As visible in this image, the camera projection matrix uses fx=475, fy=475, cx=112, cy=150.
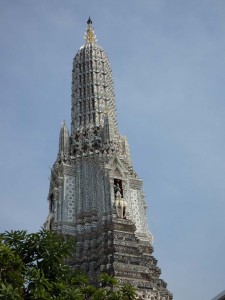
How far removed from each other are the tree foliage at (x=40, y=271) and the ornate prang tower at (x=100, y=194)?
12.2 m

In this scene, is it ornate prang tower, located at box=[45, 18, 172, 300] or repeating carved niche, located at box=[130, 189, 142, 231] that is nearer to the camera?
ornate prang tower, located at box=[45, 18, 172, 300]

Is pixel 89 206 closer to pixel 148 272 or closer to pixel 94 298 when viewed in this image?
pixel 148 272

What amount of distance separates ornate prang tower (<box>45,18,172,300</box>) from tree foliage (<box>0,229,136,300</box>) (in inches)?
481

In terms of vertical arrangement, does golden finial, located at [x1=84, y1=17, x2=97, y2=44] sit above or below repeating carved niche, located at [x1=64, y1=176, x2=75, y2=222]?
above

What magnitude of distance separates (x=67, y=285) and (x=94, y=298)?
1084 mm

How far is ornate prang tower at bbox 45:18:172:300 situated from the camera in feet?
97.7

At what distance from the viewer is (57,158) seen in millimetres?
37375

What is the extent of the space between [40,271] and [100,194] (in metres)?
18.8

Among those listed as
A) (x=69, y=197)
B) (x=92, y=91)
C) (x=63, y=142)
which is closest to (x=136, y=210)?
(x=69, y=197)

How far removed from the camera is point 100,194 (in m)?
33.8

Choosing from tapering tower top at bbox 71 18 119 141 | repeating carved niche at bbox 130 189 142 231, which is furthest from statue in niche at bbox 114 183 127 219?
tapering tower top at bbox 71 18 119 141

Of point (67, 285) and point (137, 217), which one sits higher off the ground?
point (137, 217)

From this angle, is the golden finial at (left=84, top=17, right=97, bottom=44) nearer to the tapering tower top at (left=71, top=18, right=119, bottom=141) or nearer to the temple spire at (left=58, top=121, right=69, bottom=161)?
the tapering tower top at (left=71, top=18, right=119, bottom=141)

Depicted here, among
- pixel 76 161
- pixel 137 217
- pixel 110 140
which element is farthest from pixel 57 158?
pixel 137 217
